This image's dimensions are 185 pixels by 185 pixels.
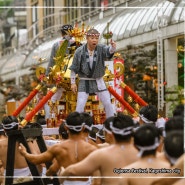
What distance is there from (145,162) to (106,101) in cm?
577

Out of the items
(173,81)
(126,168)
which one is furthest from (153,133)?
(173,81)

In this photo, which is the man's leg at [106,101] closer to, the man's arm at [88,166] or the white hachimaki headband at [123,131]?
the white hachimaki headband at [123,131]

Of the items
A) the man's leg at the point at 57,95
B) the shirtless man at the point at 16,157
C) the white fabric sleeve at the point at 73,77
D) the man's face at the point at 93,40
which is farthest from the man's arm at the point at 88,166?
the man's leg at the point at 57,95

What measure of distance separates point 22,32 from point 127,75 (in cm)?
3007

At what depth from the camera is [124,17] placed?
2741cm

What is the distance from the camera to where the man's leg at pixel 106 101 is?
12984 millimetres

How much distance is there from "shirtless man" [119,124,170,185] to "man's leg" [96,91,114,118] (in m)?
5.67

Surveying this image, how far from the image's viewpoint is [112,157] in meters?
7.79

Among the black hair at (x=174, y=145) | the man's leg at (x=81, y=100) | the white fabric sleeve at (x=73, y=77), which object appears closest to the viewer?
the black hair at (x=174, y=145)

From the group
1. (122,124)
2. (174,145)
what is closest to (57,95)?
(122,124)

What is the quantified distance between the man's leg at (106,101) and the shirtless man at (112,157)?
4774 mm

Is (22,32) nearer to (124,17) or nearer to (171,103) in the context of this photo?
(124,17)

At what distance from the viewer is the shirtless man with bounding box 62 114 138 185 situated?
766 cm

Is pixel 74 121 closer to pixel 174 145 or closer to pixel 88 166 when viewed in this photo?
pixel 88 166
